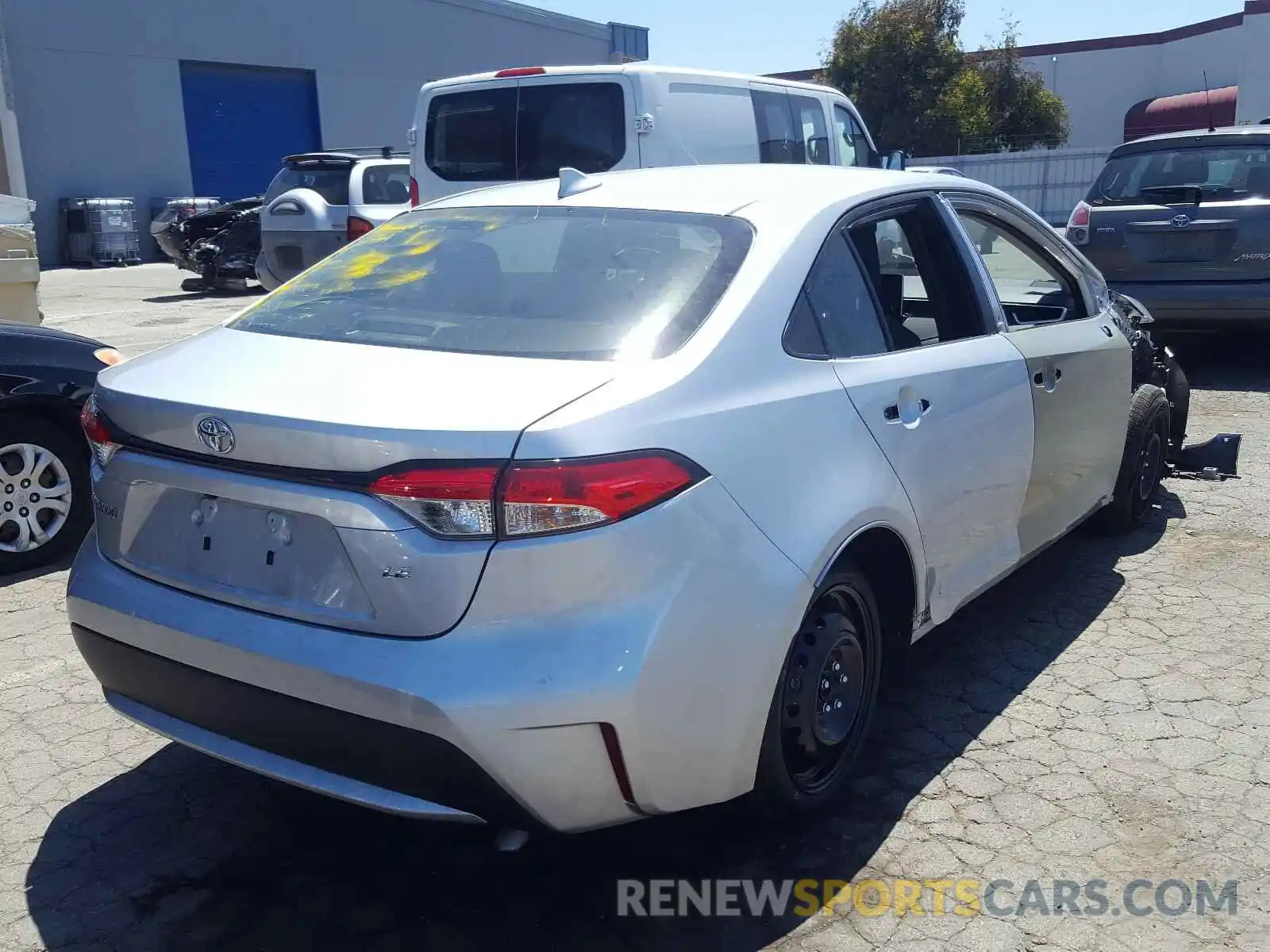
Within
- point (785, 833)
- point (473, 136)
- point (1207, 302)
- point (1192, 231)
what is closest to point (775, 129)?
point (473, 136)

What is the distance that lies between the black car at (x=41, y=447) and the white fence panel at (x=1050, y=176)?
1740cm

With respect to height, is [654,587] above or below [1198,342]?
above

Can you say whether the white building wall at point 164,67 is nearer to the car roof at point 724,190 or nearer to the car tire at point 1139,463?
the car roof at point 724,190

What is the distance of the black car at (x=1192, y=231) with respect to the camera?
327 inches

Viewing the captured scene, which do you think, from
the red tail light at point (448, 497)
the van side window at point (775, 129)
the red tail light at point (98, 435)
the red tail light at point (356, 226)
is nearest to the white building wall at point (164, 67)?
Result: the red tail light at point (356, 226)

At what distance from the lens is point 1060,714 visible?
12.7ft

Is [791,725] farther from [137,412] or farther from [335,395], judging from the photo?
[137,412]

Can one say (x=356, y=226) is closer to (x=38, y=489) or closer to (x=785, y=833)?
(x=38, y=489)

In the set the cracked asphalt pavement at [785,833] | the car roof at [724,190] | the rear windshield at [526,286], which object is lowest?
the cracked asphalt pavement at [785,833]

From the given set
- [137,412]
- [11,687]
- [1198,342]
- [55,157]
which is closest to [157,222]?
[55,157]

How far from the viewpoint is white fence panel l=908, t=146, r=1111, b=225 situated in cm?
2031

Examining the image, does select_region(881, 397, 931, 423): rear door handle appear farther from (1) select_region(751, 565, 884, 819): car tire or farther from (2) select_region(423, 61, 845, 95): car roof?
(2) select_region(423, 61, 845, 95): car roof

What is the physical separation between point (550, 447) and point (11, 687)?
2.71 meters

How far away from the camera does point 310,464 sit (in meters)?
2.51
